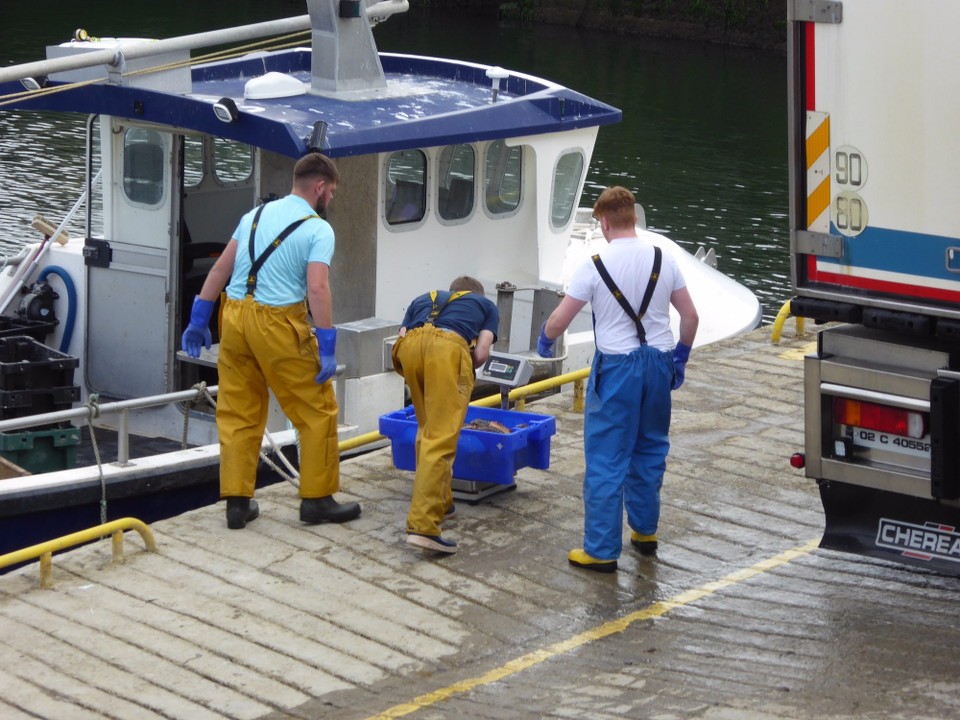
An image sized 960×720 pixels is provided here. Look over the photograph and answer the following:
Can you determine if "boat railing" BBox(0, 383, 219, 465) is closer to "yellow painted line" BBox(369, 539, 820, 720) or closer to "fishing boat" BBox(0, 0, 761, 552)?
"fishing boat" BBox(0, 0, 761, 552)

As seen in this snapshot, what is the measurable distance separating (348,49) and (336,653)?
14.6 feet

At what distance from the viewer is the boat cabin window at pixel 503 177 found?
976 centimetres

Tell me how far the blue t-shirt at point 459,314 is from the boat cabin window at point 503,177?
2.94 meters

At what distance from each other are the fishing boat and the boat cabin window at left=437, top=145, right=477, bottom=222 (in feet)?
0.05

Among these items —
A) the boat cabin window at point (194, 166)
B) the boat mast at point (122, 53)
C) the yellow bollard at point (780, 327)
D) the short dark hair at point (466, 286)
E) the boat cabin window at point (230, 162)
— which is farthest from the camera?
the yellow bollard at point (780, 327)

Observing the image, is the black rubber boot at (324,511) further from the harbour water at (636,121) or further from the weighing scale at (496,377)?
the harbour water at (636,121)

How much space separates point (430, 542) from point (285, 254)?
144cm

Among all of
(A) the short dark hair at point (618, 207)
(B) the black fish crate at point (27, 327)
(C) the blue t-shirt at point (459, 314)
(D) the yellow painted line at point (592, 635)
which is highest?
(A) the short dark hair at point (618, 207)

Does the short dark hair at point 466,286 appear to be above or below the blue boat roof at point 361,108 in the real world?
below

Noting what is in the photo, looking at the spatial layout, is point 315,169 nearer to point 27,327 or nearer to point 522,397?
point 522,397

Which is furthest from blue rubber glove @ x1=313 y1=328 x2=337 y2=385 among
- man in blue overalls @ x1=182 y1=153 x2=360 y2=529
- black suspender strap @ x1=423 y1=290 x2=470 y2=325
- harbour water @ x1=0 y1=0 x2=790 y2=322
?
harbour water @ x1=0 y1=0 x2=790 y2=322

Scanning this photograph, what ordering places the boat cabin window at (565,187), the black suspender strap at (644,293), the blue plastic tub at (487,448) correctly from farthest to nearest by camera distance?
the boat cabin window at (565,187) → the blue plastic tub at (487,448) → the black suspender strap at (644,293)

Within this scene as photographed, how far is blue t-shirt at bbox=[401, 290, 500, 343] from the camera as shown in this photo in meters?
6.82

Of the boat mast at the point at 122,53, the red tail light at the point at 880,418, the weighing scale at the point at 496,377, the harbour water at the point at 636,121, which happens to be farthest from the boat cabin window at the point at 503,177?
the harbour water at the point at 636,121
